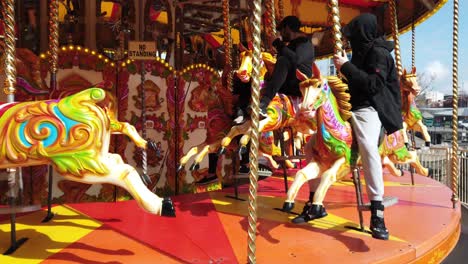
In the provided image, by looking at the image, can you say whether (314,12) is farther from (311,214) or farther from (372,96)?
(311,214)

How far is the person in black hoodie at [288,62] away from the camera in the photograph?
3.70 meters

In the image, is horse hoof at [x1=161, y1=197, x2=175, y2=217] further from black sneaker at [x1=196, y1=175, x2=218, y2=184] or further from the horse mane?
black sneaker at [x1=196, y1=175, x2=218, y2=184]

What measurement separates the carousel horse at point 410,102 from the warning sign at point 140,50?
3.47 metres

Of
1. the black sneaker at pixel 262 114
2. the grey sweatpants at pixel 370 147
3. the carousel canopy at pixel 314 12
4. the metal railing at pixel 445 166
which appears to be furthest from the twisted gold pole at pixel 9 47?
the metal railing at pixel 445 166

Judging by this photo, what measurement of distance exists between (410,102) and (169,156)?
353 centimetres

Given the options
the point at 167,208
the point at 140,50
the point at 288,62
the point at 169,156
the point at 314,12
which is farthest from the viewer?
the point at 314,12

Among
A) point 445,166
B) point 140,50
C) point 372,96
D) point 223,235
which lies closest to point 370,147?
point 372,96

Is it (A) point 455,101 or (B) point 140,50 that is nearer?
(A) point 455,101

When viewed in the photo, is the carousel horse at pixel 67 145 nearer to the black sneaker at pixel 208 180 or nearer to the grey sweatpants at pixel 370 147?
the grey sweatpants at pixel 370 147

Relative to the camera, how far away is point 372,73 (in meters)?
2.73

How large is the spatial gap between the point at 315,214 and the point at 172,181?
100 inches

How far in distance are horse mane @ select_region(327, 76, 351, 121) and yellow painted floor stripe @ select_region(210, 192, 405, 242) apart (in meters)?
0.93

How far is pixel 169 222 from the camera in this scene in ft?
11.3

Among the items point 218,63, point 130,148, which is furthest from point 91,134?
point 218,63
